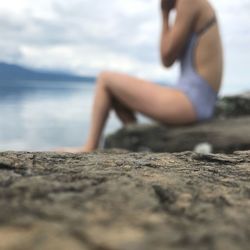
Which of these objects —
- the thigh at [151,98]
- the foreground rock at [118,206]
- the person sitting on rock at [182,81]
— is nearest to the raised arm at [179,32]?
the person sitting on rock at [182,81]

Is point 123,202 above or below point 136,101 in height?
below

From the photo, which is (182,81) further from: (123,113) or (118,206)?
(118,206)

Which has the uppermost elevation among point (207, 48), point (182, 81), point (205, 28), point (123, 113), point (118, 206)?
point (205, 28)

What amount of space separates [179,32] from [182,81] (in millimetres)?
332

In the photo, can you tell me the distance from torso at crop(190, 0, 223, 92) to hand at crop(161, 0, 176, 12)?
239 mm

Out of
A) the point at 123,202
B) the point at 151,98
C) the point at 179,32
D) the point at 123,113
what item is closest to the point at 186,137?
the point at 151,98

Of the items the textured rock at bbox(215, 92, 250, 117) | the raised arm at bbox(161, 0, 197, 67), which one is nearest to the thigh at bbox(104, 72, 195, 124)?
the raised arm at bbox(161, 0, 197, 67)

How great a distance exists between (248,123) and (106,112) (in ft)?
3.42

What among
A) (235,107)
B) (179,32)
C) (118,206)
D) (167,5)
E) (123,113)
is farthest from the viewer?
(235,107)

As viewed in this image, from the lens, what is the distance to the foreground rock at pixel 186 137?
10.7 ft

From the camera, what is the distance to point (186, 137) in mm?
3326

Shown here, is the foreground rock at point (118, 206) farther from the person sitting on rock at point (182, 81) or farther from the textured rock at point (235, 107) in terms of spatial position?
the textured rock at point (235, 107)

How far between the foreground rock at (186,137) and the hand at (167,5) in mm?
845

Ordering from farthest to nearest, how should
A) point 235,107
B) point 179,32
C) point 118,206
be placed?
point 235,107 < point 179,32 < point 118,206
